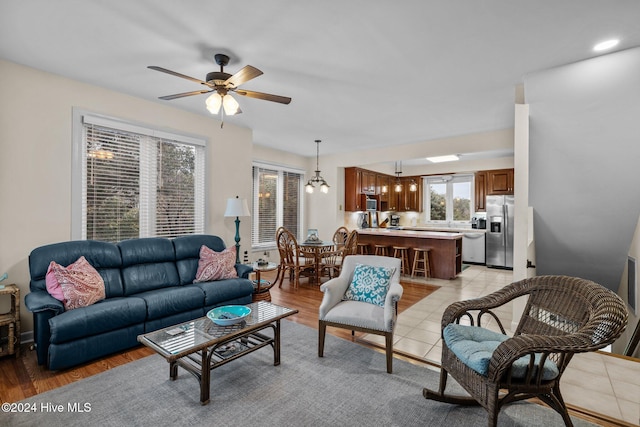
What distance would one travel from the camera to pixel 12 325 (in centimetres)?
261

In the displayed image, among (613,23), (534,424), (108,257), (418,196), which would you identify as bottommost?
(534,424)

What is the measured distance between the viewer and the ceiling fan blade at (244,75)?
2281 millimetres

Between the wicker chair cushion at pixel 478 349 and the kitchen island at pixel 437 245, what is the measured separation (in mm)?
3908

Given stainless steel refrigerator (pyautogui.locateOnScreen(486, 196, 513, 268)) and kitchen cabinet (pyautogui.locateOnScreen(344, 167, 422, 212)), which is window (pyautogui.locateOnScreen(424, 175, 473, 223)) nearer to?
kitchen cabinet (pyautogui.locateOnScreen(344, 167, 422, 212))


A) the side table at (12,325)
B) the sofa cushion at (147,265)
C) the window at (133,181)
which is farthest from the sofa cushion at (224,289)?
the side table at (12,325)

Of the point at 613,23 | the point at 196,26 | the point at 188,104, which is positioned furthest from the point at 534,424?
the point at 188,104

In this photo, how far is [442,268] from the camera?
19.1ft

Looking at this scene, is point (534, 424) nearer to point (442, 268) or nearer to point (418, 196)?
point (442, 268)

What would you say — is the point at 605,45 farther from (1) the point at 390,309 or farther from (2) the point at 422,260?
(2) the point at 422,260

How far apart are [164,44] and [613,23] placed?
136 inches

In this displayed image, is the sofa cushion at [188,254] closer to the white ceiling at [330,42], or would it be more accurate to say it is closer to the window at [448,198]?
the white ceiling at [330,42]

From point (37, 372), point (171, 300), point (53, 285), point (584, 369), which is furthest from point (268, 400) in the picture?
point (584, 369)

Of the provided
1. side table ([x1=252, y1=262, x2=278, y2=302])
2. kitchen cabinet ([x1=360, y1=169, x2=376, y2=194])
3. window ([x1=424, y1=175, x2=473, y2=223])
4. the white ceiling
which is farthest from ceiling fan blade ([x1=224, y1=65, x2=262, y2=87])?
window ([x1=424, y1=175, x2=473, y2=223])

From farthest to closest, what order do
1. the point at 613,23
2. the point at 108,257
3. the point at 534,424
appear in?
the point at 108,257
the point at 613,23
the point at 534,424
